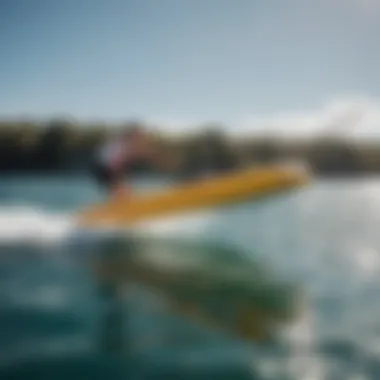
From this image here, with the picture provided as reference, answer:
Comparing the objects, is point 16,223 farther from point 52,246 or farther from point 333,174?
point 333,174

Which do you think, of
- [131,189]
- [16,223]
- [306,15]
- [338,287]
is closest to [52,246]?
[16,223]

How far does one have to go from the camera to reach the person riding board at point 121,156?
70.7 inches

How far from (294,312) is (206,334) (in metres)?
0.23

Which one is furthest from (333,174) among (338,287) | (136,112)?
(136,112)

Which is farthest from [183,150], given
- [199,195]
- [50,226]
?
[50,226]

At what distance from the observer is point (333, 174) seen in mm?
1809

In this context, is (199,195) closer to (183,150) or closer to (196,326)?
(183,150)

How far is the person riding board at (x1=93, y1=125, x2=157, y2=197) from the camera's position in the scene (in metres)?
1.80

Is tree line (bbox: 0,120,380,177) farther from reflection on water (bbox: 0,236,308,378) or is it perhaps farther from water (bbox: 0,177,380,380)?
reflection on water (bbox: 0,236,308,378)

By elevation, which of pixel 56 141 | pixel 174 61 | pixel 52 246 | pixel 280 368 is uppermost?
pixel 174 61

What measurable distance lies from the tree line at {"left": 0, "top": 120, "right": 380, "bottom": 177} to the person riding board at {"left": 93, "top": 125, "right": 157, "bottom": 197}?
24 millimetres

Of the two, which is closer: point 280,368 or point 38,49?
point 280,368

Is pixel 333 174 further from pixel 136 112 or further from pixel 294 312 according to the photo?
pixel 136 112

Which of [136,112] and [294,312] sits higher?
[136,112]
